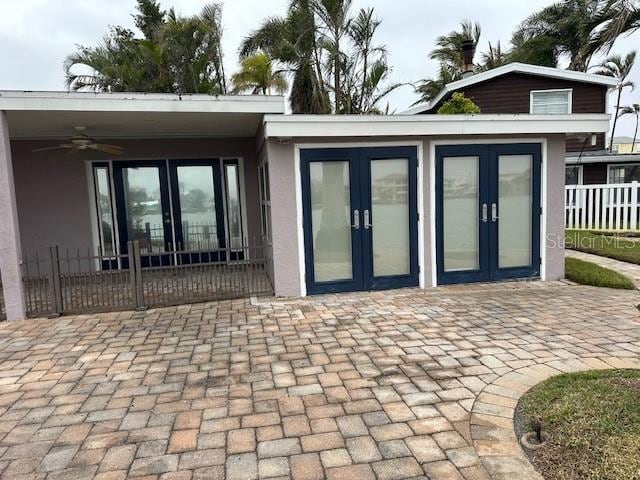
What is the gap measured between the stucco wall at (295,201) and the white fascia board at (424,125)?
0.23 m

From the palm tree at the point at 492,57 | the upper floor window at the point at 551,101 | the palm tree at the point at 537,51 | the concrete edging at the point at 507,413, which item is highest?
the palm tree at the point at 492,57

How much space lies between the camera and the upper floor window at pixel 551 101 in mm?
13539

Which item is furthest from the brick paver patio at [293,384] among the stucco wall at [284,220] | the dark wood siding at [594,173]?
the dark wood siding at [594,173]

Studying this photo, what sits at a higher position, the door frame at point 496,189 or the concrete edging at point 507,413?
the door frame at point 496,189

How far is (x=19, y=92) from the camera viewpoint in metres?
4.77

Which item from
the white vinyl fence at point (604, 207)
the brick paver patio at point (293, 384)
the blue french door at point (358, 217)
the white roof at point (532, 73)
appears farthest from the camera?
the white roof at point (532, 73)

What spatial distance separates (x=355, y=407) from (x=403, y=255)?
350 centimetres

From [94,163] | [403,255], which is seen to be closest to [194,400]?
[403,255]

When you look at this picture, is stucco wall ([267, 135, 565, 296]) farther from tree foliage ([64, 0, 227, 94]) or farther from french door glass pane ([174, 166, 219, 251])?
tree foliage ([64, 0, 227, 94])

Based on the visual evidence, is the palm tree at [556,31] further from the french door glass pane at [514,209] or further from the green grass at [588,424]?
the green grass at [588,424]

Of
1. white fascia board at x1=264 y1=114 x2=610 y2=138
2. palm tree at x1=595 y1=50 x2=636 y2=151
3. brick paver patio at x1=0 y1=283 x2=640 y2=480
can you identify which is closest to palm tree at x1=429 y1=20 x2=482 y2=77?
palm tree at x1=595 y1=50 x2=636 y2=151

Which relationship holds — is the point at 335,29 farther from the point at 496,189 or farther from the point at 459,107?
the point at 496,189

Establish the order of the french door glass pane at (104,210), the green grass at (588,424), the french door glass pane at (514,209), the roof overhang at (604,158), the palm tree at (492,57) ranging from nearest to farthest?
the green grass at (588,424), the french door glass pane at (514,209), the french door glass pane at (104,210), the roof overhang at (604,158), the palm tree at (492,57)

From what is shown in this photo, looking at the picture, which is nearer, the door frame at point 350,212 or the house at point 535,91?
the door frame at point 350,212
